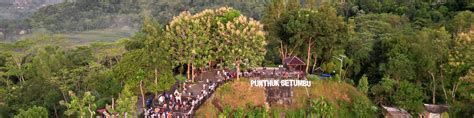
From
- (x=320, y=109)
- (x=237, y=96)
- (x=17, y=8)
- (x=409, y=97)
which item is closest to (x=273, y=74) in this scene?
(x=237, y=96)

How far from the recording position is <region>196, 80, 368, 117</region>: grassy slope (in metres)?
31.3

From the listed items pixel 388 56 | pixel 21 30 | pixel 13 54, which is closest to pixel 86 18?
pixel 21 30

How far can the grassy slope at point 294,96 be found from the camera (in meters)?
31.3

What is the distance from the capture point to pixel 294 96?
32.5m

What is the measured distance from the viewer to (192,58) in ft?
110

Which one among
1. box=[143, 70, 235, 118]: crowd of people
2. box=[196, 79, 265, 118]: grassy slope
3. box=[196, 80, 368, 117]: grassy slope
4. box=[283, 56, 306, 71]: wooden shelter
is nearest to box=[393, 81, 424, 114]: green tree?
box=[196, 80, 368, 117]: grassy slope

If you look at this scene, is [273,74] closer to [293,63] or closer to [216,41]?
[293,63]

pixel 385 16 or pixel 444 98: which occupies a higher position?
pixel 385 16

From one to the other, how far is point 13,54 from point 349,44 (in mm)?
41729

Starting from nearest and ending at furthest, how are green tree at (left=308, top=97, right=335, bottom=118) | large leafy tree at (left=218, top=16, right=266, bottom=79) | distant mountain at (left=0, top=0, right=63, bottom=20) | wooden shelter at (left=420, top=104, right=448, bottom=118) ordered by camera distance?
green tree at (left=308, top=97, right=335, bottom=118) < large leafy tree at (left=218, top=16, right=266, bottom=79) < wooden shelter at (left=420, top=104, right=448, bottom=118) < distant mountain at (left=0, top=0, right=63, bottom=20)

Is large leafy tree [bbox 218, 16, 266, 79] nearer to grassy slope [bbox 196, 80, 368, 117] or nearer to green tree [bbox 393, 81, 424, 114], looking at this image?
grassy slope [bbox 196, 80, 368, 117]

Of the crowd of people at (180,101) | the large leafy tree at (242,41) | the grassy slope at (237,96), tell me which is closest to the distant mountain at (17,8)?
the crowd of people at (180,101)

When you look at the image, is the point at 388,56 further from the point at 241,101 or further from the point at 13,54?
the point at 13,54

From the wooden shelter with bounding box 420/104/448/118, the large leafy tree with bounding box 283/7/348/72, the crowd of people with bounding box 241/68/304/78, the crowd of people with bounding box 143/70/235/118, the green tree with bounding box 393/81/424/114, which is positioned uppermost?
the large leafy tree with bounding box 283/7/348/72
